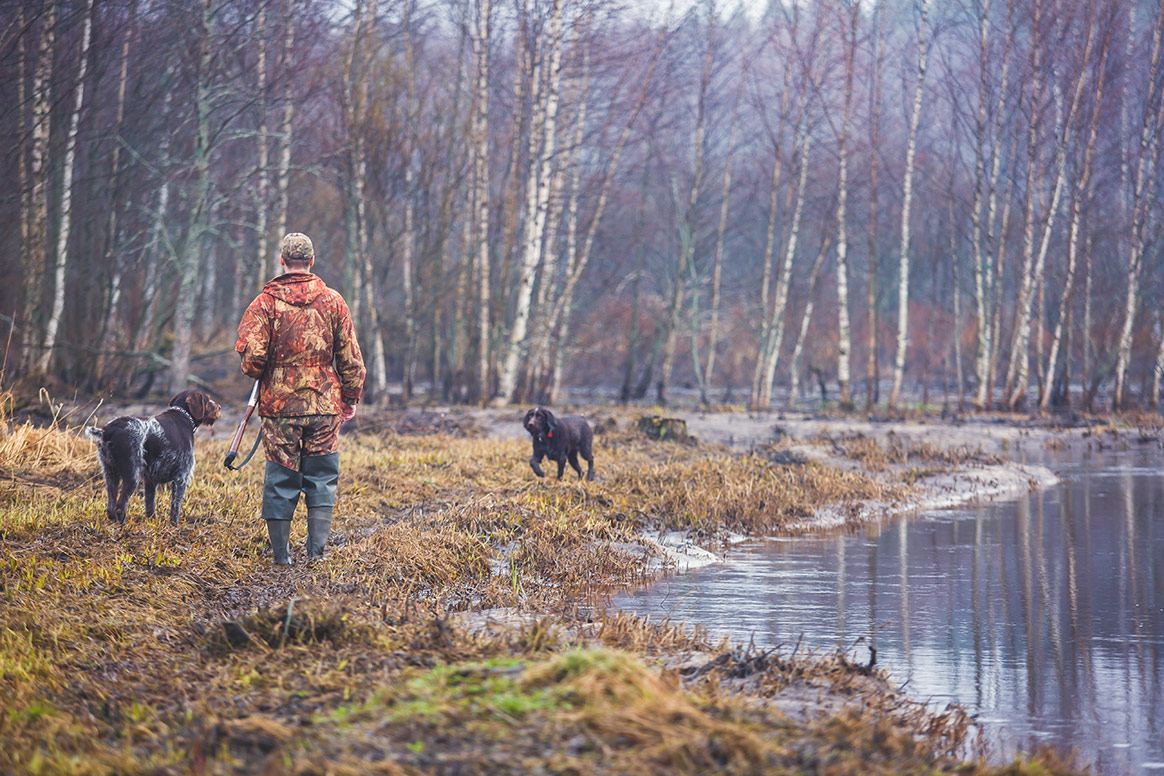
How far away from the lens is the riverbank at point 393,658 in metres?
3.36

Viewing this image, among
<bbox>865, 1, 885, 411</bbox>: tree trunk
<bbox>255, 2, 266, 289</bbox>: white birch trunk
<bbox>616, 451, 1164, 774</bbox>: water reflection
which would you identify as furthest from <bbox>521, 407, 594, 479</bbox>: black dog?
<bbox>865, 1, 885, 411</bbox>: tree trunk

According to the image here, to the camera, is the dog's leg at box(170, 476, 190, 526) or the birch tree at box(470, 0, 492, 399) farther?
the birch tree at box(470, 0, 492, 399)

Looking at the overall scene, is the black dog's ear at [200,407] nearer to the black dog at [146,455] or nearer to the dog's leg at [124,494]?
the black dog at [146,455]

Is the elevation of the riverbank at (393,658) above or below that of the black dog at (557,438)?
below

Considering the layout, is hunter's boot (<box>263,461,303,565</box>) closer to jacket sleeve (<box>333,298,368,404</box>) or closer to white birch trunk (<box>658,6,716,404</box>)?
jacket sleeve (<box>333,298,368,404</box>)

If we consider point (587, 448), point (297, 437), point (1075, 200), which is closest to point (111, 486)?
point (297, 437)

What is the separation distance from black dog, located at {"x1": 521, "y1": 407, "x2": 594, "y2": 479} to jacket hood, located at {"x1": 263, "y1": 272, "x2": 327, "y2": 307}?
4.11m

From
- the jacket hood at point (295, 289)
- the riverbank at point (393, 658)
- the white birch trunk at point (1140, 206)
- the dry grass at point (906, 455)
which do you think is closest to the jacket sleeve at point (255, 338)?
the jacket hood at point (295, 289)

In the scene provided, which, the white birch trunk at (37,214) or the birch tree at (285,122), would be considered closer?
the white birch trunk at (37,214)

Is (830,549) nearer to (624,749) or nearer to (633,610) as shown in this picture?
(633,610)

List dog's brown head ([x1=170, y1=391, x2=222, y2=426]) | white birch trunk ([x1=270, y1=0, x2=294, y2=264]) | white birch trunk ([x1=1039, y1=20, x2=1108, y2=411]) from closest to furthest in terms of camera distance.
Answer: dog's brown head ([x1=170, y1=391, x2=222, y2=426]), white birch trunk ([x1=270, y1=0, x2=294, y2=264]), white birch trunk ([x1=1039, y1=20, x2=1108, y2=411])

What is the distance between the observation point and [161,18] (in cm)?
1850

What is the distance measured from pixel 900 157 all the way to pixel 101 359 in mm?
26135

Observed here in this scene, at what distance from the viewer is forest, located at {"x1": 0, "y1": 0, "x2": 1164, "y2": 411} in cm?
1758
